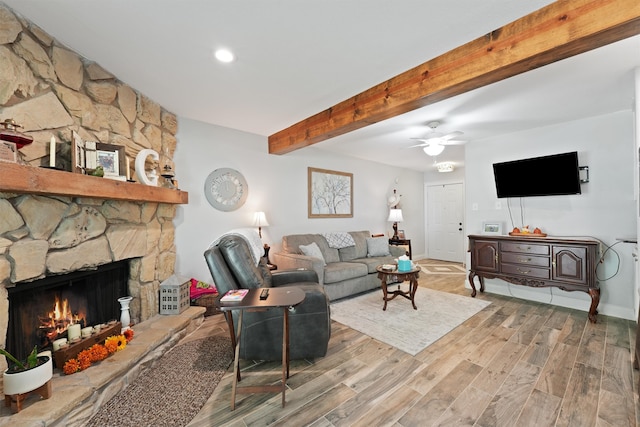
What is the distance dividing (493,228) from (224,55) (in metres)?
3.88

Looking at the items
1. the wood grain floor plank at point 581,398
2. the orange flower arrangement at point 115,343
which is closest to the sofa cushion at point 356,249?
the wood grain floor plank at point 581,398

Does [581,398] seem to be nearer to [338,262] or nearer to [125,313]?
[338,262]

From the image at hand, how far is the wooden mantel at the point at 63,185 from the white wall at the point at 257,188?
0.93 metres

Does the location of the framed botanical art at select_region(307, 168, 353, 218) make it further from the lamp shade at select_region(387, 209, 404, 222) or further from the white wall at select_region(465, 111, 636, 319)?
the white wall at select_region(465, 111, 636, 319)

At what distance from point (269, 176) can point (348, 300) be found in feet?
7.04

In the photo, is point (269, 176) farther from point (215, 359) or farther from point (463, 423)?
point (463, 423)

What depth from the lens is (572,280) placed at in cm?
298

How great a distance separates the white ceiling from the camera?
5.06ft

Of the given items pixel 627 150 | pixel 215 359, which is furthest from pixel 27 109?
pixel 627 150

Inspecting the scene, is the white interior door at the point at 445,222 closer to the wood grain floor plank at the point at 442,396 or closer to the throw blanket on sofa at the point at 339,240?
the throw blanket on sofa at the point at 339,240

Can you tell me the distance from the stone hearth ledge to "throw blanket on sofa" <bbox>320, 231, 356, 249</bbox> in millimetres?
2462

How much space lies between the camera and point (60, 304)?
1.99 m

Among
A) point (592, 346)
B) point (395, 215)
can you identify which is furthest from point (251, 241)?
point (395, 215)

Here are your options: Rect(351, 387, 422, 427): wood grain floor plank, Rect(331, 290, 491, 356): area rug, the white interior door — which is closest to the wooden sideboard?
Rect(331, 290, 491, 356): area rug
